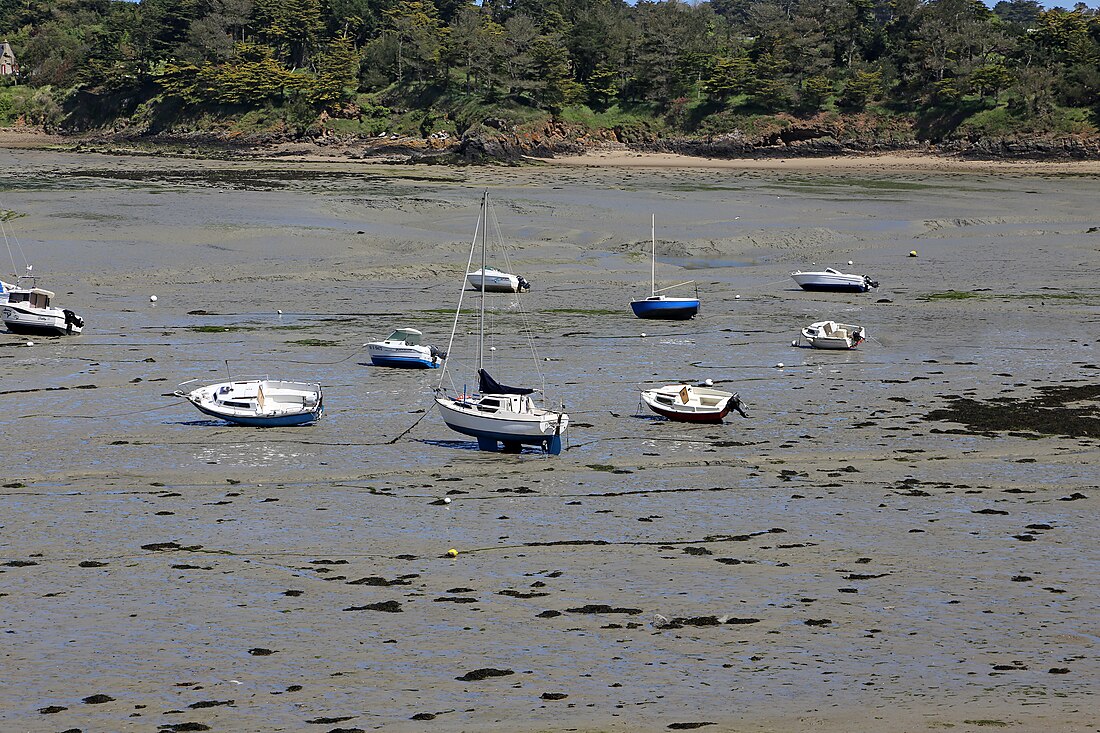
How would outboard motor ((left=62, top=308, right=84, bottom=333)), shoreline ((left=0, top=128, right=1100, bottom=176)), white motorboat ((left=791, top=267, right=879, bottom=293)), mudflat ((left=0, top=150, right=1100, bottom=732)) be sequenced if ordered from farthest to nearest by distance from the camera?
shoreline ((left=0, top=128, right=1100, bottom=176)) < white motorboat ((left=791, top=267, right=879, bottom=293)) < outboard motor ((left=62, top=308, right=84, bottom=333)) < mudflat ((left=0, top=150, right=1100, bottom=732))

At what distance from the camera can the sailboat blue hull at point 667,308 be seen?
45094 mm

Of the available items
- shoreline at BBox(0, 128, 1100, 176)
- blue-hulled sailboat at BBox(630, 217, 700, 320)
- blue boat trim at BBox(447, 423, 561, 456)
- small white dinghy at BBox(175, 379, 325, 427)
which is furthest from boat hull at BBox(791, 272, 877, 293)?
shoreline at BBox(0, 128, 1100, 176)

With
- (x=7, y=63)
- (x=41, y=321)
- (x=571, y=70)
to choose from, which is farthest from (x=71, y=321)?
(x=7, y=63)

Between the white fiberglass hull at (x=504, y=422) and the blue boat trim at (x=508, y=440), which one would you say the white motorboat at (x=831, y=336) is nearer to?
the white fiberglass hull at (x=504, y=422)

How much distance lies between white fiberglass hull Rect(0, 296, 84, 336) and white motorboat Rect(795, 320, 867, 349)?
891 inches

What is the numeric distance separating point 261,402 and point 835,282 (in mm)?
27546

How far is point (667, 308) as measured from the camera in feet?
148

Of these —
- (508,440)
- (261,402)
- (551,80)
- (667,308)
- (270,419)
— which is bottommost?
(508,440)

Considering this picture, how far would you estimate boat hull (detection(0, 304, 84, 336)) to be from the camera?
133ft

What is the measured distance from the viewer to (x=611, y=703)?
1650cm

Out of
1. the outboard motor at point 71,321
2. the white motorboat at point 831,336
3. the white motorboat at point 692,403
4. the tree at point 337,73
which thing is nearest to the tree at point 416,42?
the tree at point 337,73

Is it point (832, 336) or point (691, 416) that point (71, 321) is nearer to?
point (691, 416)

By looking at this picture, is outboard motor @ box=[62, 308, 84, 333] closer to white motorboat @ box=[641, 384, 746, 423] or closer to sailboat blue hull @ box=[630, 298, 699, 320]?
sailboat blue hull @ box=[630, 298, 699, 320]

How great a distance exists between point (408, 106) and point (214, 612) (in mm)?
113142
